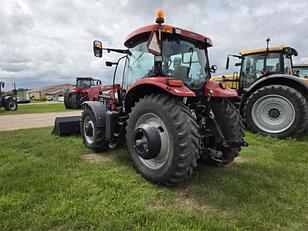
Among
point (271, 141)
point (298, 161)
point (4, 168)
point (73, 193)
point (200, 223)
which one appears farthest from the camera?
point (271, 141)

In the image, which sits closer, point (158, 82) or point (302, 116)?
point (158, 82)

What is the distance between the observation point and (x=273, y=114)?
655 centimetres

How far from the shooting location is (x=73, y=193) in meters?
2.92

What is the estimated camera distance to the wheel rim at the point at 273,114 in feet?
20.7

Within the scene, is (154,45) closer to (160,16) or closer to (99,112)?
(160,16)

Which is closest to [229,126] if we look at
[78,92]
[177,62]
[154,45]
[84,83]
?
[177,62]

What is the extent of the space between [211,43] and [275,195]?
2.43 metres

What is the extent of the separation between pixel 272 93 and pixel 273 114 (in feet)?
1.87

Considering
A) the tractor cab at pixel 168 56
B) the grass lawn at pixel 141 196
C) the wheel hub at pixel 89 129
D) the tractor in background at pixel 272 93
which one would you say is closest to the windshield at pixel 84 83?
the tractor in background at pixel 272 93

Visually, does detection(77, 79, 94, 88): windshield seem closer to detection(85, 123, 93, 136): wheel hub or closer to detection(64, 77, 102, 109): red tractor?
detection(64, 77, 102, 109): red tractor

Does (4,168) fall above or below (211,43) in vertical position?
below

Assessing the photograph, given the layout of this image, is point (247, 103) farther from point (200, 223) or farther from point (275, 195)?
point (200, 223)

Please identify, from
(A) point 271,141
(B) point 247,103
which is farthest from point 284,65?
(A) point 271,141

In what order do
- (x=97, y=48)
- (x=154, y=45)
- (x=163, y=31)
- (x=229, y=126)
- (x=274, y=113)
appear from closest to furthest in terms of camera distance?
(x=154, y=45) < (x=163, y=31) < (x=229, y=126) < (x=97, y=48) < (x=274, y=113)
